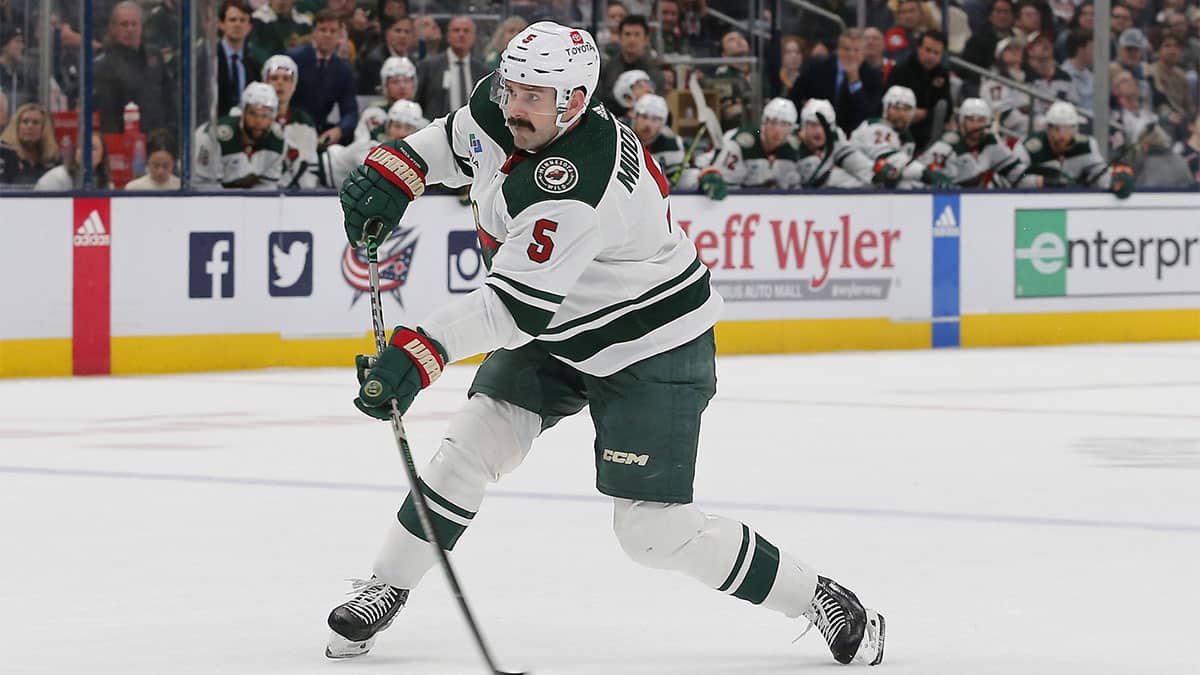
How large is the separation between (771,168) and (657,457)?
29.7 ft

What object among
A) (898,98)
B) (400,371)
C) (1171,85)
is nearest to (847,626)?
(400,371)

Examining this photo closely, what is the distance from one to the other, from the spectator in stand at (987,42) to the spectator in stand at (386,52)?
4363 mm

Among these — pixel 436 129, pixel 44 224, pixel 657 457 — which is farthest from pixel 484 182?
pixel 44 224

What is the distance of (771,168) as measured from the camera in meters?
12.9

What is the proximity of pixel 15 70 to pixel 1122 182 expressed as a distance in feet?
21.9

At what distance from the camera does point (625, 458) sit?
3.96 metres

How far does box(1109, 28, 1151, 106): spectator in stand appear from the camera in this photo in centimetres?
1438

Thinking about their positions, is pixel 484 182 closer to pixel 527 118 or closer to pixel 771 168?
pixel 527 118

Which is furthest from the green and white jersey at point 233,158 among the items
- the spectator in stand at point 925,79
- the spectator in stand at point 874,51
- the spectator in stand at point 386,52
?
the spectator in stand at point 925,79

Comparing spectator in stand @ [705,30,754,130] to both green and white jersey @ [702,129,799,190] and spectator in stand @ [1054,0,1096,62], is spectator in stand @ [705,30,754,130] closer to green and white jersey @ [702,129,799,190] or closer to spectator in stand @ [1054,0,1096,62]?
green and white jersey @ [702,129,799,190]

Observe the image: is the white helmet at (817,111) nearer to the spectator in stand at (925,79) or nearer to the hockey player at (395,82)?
the spectator in stand at (925,79)

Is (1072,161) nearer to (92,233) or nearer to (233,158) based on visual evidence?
(233,158)

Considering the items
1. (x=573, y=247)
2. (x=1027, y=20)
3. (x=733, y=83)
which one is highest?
(x=1027, y=20)

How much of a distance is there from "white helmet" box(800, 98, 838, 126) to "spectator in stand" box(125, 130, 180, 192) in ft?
13.5
